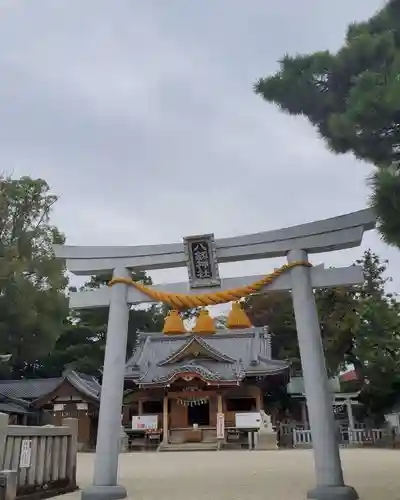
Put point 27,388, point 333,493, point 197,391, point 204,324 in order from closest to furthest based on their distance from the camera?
point 333,493, point 204,324, point 197,391, point 27,388

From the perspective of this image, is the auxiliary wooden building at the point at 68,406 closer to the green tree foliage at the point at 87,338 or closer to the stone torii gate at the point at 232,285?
the green tree foliage at the point at 87,338

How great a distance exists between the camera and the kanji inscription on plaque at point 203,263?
7504mm

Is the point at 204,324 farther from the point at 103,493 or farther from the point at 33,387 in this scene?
the point at 33,387

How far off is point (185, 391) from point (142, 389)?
6.24 ft

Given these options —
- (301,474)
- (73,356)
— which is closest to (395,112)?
(301,474)

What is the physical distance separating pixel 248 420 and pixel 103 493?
14.8 m

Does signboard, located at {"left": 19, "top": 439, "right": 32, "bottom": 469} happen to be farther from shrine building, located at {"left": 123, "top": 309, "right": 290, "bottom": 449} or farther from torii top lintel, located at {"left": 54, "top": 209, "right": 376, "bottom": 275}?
shrine building, located at {"left": 123, "top": 309, "right": 290, "bottom": 449}

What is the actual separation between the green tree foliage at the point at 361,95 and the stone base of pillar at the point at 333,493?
10.3ft

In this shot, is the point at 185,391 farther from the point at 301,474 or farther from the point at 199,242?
the point at 199,242

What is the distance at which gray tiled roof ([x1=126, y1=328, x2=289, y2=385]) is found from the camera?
21.7m

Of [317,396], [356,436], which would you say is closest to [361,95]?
[317,396]

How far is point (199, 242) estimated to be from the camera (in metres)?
7.57

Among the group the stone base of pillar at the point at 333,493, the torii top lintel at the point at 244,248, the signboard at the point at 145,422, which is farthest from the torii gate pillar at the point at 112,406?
the signboard at the point at 145,422

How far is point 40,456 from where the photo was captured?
265 inches
